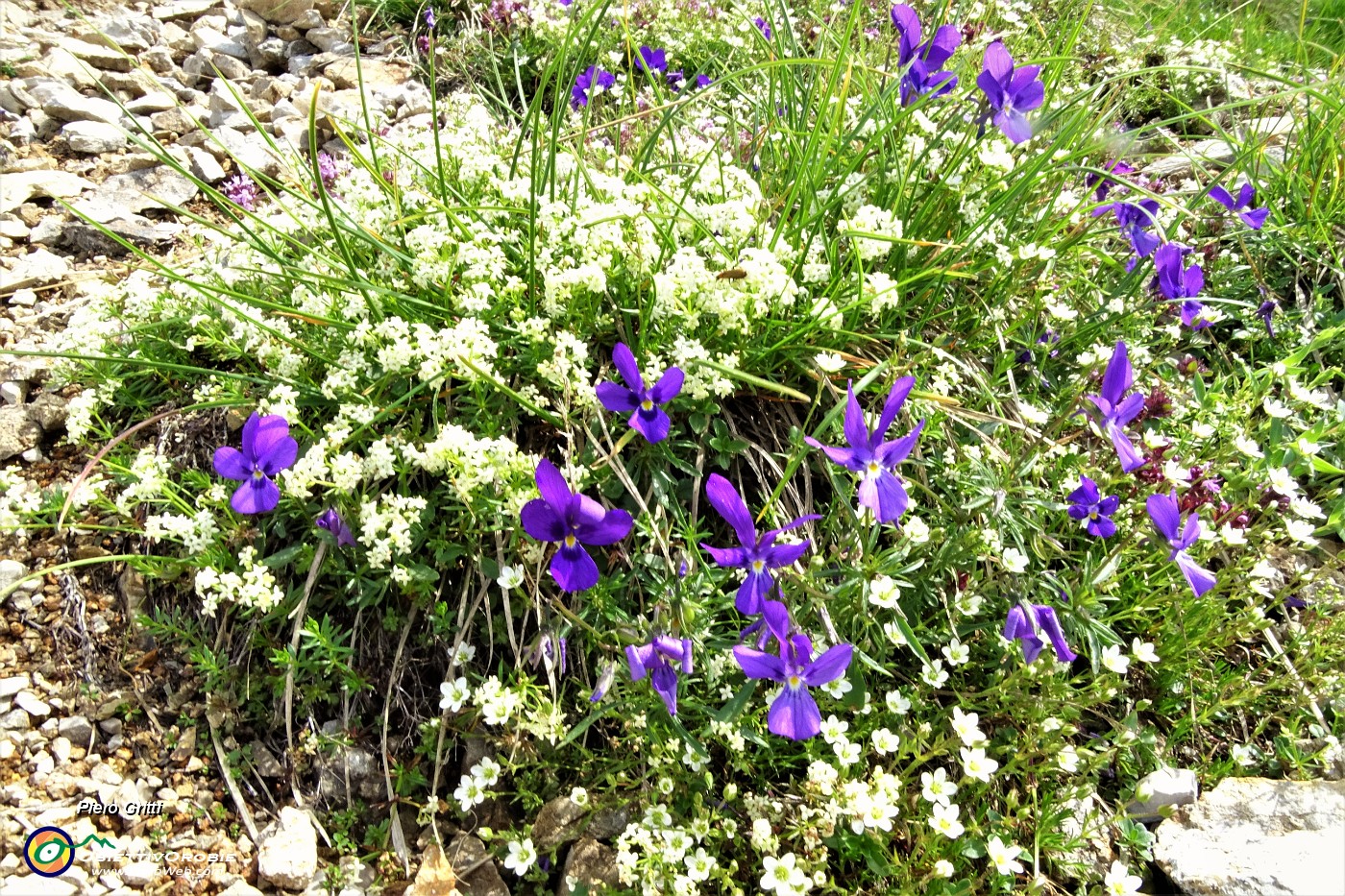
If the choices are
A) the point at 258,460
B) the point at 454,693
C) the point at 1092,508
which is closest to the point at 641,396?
the point at 454,693

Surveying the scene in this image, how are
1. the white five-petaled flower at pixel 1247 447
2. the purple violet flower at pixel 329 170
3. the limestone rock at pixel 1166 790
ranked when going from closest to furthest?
the limestone rock at pixel 1166 790, the white five-petaled flower at pixel 1247 447, the purple violet flower at pixel 329 170

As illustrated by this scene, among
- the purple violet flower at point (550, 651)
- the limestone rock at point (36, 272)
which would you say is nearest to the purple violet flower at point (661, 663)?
the purple violet flower at point (550, 651)

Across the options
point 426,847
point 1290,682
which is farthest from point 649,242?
point 1290,682

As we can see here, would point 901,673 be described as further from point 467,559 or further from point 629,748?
point 467,559

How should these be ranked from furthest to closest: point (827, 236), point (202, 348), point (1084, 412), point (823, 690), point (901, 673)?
point (202, 348) < point (827, 236) < point (901, 673) < point (1084, 412) < point (823, 690)

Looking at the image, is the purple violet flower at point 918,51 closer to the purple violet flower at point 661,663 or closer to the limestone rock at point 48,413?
the purple violet flower at point 661,663

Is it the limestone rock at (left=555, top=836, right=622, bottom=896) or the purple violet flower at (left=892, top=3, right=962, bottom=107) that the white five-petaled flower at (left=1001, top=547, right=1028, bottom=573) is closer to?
the limestone rock at (left=555, top=836, right=622, bottom=896)

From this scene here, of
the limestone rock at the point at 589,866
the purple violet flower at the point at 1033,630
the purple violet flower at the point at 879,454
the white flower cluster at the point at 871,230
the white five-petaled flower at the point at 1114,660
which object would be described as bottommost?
the limestone rock at the point at 589,866
